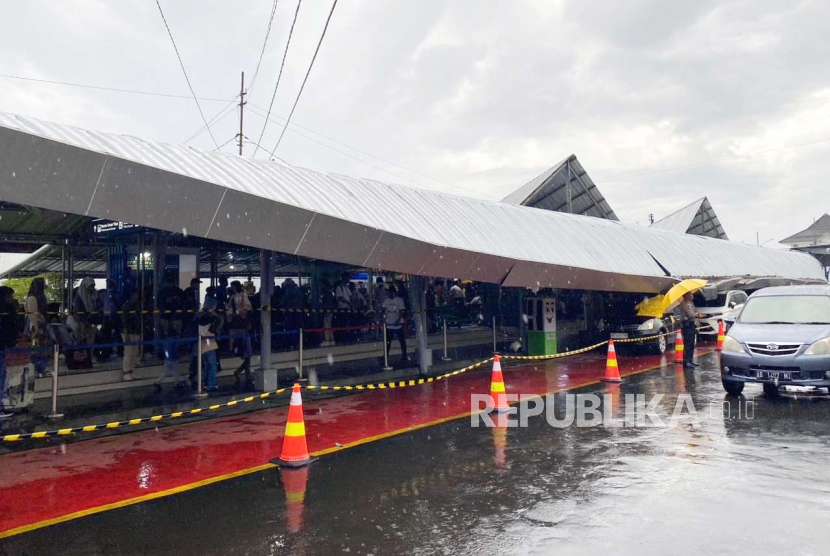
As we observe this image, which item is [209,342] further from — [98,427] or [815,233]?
[815,233]

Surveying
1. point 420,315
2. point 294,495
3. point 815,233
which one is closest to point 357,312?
point 420,315

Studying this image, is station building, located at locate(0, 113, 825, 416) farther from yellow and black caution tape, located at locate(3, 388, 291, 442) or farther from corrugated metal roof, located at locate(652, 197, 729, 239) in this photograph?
corrugated metal roof, located at locate(652, 197, 729, 239)

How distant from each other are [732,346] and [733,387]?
0.73 m

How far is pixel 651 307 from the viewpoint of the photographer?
17516 millimetres

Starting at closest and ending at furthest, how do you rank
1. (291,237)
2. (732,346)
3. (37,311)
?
(291,237)
(732,346)
(37,311)

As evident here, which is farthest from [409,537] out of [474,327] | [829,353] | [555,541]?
[474,327]

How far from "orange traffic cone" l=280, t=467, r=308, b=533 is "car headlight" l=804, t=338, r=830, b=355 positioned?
7.82m

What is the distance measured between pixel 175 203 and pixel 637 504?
20.4ft

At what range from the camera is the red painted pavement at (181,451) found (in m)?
5.88

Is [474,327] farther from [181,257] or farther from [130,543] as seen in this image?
[130,543]

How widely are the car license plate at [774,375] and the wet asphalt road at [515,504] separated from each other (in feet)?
5.07

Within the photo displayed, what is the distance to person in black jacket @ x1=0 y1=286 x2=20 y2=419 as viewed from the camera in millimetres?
8172

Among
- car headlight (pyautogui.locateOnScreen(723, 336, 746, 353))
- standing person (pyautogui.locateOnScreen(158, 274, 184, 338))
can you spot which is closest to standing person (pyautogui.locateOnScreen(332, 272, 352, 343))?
standing person (pyautogui.locateOnScreen(158, 274, 184, 338))

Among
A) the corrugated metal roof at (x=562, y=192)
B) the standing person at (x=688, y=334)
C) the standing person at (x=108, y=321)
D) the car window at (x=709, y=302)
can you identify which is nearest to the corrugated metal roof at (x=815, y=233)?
the corrugated metal roof at (x=562, y=192)
